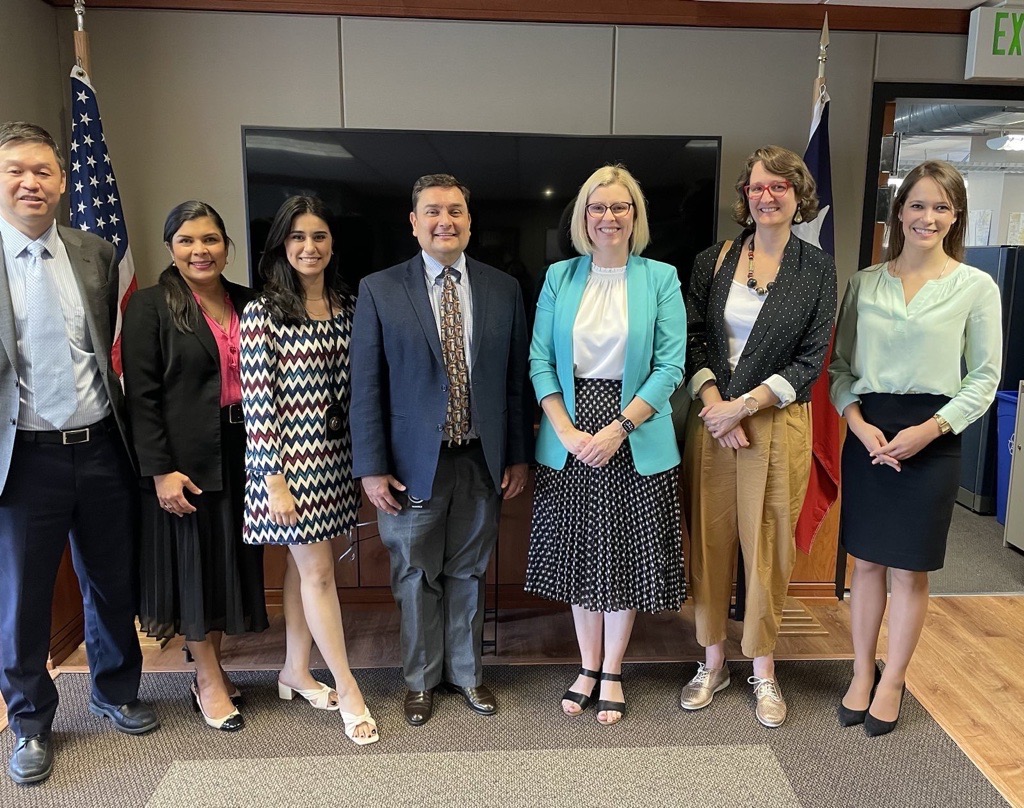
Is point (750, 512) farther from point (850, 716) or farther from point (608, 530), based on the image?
point (850, 716)

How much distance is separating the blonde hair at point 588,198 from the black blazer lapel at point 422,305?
47 centimetres

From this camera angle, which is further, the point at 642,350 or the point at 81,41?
the point at 81,41

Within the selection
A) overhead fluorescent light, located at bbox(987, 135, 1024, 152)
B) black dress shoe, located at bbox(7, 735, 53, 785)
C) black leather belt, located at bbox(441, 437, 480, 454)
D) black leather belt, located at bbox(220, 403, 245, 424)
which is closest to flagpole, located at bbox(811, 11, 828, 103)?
black leather belt, located at bbox(441, 437, 480, 454)

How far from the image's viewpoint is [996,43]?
2.83 metres

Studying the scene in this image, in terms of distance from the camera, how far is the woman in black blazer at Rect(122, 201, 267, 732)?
1988 mm

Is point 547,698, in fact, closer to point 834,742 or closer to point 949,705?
point 834,742

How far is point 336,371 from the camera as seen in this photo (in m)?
2.11

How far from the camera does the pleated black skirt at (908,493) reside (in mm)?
2094

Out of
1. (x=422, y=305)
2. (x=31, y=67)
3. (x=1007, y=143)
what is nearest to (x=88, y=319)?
(x=422, y=305)

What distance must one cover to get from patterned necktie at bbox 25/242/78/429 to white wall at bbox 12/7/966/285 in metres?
1.04

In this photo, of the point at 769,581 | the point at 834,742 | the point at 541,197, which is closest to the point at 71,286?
the point at 541,197

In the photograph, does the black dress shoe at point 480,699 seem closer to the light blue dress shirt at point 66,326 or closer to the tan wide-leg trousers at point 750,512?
the tan wide-leg trousers at point 750,512

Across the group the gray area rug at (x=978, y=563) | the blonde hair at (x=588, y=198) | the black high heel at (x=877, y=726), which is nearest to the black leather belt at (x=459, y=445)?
the blonde hair at (x=588, y=198)

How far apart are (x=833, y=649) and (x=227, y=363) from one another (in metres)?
2.36
